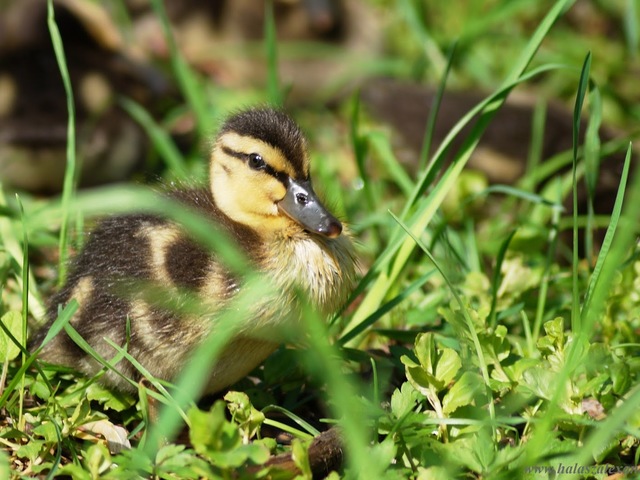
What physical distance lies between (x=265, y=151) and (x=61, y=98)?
176 cm

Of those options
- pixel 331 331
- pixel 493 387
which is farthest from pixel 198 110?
pixel 493 387

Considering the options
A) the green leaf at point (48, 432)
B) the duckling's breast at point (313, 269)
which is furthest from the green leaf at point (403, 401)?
the green leaf at point (48, 432)

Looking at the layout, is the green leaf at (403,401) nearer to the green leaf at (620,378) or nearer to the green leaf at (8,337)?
the green leaf at (620,378)

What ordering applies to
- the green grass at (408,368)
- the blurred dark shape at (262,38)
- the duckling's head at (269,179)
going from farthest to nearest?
the blurred dark shape at (262,38) < the duckling's head at (269,179) < the green grass at (408,368)

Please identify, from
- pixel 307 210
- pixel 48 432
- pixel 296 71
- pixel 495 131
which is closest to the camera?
pixel 48 432

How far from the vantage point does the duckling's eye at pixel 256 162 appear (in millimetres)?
1888

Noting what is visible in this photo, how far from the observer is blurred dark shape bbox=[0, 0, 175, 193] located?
Result: 11.0ft

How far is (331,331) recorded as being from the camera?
219 cm

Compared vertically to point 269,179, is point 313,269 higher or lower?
lower

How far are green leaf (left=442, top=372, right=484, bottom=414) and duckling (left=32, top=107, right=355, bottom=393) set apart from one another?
0.28 metres

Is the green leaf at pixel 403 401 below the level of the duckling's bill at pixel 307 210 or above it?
below

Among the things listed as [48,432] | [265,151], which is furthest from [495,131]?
[48,432]

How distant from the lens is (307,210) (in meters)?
1.85

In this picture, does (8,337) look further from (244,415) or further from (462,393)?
(462,393)
